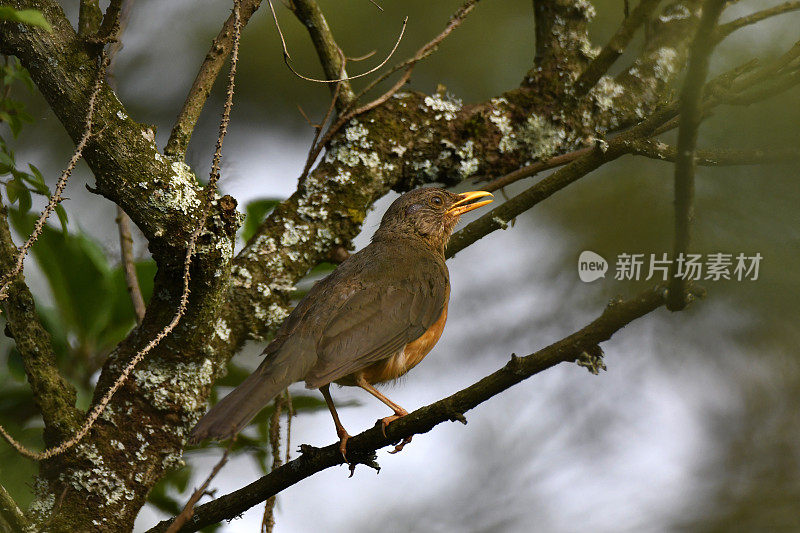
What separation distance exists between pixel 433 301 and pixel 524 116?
1089 millimetres

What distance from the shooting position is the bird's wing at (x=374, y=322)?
120 inches

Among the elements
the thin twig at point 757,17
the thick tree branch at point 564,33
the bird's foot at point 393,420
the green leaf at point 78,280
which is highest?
the thick tree branch at point 564,33

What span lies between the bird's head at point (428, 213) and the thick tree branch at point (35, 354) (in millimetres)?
1936

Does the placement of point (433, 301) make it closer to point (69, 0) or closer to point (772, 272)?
point (772, 272)

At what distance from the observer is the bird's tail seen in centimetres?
256

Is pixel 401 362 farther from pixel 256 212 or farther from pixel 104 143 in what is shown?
pixel 104 143

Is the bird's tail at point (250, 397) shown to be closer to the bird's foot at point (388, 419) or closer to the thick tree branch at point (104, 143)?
the bird's foot at point (388, 419)

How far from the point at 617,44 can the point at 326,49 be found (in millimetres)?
1334

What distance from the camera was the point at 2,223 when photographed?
2846 millimetres

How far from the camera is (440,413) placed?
7.45 ft

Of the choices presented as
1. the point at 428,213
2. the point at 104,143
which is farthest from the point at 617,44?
the point at 104,143

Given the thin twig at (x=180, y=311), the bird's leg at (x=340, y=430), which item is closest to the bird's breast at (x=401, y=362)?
the bird's leg at (x=340, y=430)

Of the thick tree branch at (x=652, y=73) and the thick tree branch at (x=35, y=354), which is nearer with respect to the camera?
the thick tree branch at (x=35, y=354)

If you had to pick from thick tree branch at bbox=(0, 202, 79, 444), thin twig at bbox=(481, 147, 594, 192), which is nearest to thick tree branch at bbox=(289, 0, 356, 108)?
thin twig at bbox=(481, 147, 594, 192)
